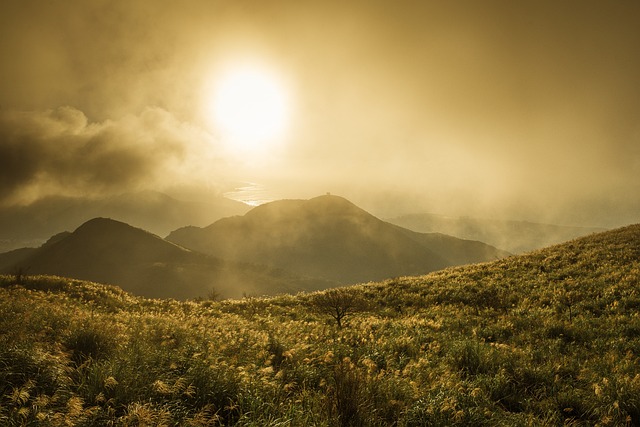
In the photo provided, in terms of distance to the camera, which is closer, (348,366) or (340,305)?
(348,366)

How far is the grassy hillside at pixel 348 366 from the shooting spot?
5070mm

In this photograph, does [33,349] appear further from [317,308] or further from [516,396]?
[317,308]

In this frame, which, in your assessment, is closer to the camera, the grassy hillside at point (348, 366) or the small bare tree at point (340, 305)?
the grassy hillside at point (348, 366)

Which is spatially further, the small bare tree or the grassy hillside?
the small bare tree

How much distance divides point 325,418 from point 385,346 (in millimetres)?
5668

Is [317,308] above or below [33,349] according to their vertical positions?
below

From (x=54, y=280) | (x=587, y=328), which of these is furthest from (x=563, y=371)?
(x=54, y=280)

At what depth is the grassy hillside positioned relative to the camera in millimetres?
5070

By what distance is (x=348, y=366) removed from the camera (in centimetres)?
725

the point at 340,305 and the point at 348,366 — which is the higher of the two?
the point at 348,366

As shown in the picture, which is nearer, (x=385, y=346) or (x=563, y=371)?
(x=563, y=371)

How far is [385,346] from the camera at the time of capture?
1031 cm

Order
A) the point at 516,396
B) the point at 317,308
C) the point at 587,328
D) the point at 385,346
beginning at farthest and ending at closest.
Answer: the point at 317,308 → the point at 587,328 → the point at 385,346 → the point at 516,396

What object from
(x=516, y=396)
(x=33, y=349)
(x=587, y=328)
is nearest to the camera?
(x=33, y=349)
